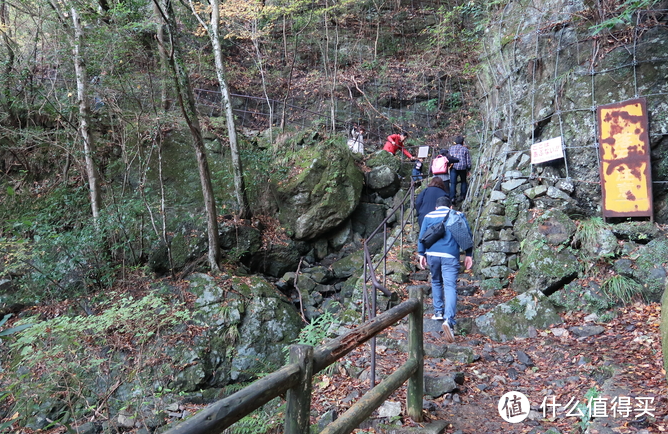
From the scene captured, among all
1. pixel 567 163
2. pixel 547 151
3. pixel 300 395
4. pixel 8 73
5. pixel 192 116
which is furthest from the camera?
pixel 8 73

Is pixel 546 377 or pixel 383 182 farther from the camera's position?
pixel 383 182

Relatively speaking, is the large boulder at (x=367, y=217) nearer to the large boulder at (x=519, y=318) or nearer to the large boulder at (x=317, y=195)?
the large boulder at (x=317, y=195)

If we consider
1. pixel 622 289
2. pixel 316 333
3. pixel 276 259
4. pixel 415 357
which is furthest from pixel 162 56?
pixel 622 289

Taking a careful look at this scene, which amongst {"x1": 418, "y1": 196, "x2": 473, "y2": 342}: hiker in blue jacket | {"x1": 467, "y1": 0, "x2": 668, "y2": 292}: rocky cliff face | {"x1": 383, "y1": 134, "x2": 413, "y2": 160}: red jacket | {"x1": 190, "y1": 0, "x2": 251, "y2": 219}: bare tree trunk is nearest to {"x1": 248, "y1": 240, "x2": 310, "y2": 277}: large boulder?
{"x1": 190, "y1": 0, "x2": 251, "y2": 219}: bare tree trunk

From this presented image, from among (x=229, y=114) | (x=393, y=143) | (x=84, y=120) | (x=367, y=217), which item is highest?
(x=229, y=114)

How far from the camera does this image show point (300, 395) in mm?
1931

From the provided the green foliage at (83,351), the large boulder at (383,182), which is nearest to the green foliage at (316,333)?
the green foliage at (83,351)

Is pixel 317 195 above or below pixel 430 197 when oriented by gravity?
above

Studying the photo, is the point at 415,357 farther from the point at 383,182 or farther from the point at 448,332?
the point at 383,182

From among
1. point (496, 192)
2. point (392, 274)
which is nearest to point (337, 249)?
point (392, 274)

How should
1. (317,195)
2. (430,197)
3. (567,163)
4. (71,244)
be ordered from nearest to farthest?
1. (430,197)
2. (567,163)
3. (71,244)
4. (317,195)

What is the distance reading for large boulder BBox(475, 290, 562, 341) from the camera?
4965 millimetres

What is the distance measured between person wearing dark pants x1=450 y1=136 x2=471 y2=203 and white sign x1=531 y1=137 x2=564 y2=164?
1.70 meters

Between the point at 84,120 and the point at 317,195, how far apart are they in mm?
5679
